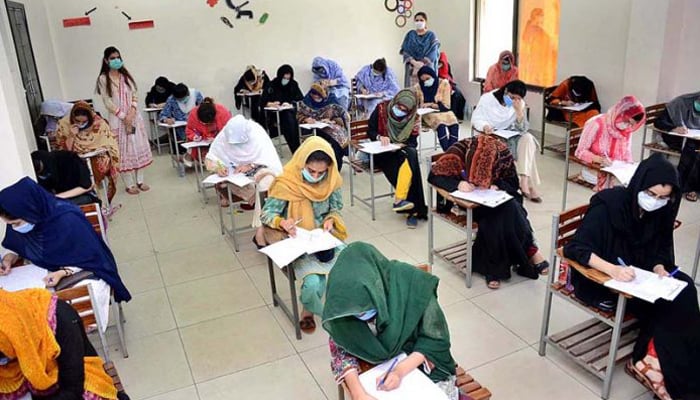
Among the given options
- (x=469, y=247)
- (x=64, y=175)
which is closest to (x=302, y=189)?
(x=469, y=247)

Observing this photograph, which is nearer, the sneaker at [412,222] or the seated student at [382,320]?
the seated student at [382,320]

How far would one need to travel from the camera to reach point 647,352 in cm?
271

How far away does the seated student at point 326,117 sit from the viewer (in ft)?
21.3

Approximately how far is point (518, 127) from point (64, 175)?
4.39m

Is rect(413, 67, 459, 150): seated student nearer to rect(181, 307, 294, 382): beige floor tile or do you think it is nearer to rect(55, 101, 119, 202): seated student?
rect(55, 101, 119, 202): seated student

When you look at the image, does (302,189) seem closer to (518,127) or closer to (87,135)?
(518,127)

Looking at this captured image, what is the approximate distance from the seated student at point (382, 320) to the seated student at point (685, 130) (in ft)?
14.7

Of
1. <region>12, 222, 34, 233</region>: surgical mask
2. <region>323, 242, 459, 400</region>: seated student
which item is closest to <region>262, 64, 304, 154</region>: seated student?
<region>12, 222, 34, 233</region>: surgical mask

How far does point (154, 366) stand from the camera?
129 inches

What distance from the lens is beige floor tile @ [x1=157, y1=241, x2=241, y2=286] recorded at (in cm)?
444

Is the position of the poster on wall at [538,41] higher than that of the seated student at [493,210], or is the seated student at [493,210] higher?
the poster on wall at [538,41]

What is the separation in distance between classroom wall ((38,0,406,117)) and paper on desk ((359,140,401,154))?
14.9 ft

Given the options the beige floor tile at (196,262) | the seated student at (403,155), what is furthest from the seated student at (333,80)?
the beige floor tile at (196,262)

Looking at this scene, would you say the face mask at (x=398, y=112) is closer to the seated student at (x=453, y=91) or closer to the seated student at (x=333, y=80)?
the seated student at (x=333, y=80)
